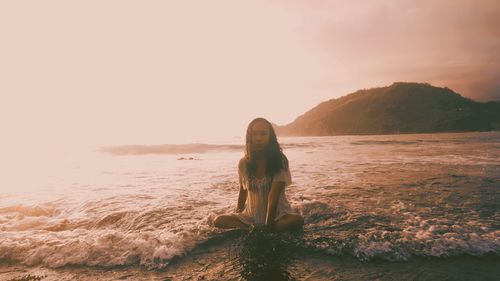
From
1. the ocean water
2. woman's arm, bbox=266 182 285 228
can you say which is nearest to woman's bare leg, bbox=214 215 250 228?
the ocean water

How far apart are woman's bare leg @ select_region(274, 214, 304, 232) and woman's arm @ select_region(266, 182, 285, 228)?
0.12 metres

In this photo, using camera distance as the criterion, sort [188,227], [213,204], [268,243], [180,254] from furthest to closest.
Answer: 1. [213,204]
2. [188,227]
3. [268,243]
4. [180,254]

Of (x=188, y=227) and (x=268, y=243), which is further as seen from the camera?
(x=188, y=227)

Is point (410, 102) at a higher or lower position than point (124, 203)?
higher

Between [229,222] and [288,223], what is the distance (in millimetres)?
1073

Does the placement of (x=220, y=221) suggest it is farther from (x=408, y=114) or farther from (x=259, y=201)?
(x=408, y=114)

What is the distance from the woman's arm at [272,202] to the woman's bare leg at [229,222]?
1.67 ft

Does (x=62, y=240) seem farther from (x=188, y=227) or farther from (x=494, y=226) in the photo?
(x=494, y=226)

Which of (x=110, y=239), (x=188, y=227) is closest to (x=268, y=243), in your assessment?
(x=188, y=227)

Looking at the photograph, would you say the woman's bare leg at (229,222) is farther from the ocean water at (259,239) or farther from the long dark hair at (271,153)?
the long dark hair at (271,153)

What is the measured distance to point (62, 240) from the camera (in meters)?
5.11

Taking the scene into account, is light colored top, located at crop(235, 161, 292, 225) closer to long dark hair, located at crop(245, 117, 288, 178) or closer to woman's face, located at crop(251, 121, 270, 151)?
long dark hair, located at crop(245, 117, 288, 178)

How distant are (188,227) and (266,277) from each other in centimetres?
246

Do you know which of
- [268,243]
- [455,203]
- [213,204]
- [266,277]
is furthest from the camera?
[213,204]
